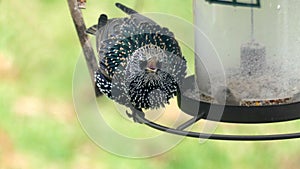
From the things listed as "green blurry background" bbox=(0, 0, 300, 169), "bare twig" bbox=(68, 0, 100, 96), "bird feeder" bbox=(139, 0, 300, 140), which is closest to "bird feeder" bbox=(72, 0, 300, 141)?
"bird feeder" bbox=(139, 0, 300, 140)

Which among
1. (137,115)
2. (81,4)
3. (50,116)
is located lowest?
(50,116)

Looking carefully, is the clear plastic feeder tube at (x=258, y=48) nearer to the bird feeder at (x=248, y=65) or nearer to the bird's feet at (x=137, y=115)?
the bird feeder at (x=248, y=65)

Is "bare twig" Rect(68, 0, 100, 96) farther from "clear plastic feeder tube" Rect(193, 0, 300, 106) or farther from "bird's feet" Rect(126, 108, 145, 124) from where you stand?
"clear plastic feeder tube" Rect(193, 0, 300, 106)

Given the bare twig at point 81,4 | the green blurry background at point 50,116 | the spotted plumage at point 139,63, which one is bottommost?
the green blurry background at point 50,116

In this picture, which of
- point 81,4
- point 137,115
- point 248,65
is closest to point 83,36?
point 81,4

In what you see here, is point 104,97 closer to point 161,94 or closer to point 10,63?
point 161,94

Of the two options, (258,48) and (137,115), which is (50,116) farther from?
(258,48)

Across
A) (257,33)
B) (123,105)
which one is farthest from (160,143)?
(257,33)

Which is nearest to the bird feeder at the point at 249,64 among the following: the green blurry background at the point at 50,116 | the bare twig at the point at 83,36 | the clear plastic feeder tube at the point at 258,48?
the clear plastic feeder tube at the point at 258,48
